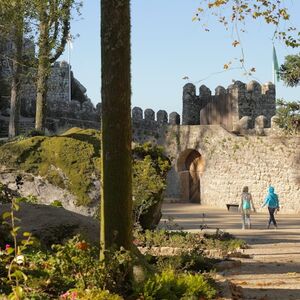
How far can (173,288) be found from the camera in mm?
7188

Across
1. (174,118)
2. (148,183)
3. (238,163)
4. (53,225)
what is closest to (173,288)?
(53,225)

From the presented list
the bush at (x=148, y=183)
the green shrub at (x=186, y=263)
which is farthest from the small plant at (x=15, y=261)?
the bush at (x=148, y=183)

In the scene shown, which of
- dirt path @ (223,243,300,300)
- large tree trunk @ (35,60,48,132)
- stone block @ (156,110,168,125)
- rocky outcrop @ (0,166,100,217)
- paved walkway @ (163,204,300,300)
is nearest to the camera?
dirt path @ (223,243,300,300)

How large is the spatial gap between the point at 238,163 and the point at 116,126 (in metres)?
23.5

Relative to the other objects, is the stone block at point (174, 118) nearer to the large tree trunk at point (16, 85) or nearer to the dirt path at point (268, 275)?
the large tree trunk at point (16, 85)

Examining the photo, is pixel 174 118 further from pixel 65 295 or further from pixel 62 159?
pixel 65 295

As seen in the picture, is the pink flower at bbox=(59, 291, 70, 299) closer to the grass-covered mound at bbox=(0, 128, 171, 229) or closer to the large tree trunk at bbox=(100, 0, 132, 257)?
the large tree trunk at bbox=(100, 0, 132, 257)

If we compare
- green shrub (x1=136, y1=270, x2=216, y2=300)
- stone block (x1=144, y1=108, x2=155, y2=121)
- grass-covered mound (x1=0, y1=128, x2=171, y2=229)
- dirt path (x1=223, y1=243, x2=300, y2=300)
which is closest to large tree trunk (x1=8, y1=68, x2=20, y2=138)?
stone block (x1=144, y1=108, x2=155, y2=121)

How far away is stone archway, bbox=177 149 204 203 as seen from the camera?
33.5m

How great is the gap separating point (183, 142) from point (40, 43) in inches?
379

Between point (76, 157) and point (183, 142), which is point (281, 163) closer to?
point (183, 142)

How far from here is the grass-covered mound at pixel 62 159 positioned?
13.7m

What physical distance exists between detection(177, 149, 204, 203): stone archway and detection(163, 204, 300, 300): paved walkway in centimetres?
672

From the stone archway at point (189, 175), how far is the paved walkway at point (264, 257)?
22.0 feet
